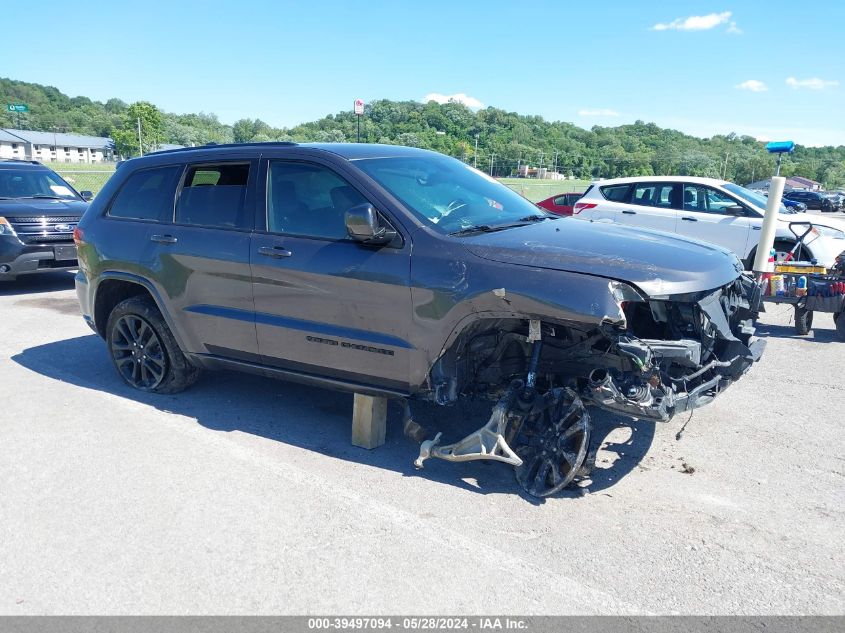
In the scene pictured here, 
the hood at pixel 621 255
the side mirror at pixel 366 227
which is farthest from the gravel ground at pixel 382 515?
the side mirror at pixel 366 227

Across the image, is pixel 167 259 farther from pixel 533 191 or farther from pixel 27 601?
pixel 533 191

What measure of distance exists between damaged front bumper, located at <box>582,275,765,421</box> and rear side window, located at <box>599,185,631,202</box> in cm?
757

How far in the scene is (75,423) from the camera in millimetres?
4906

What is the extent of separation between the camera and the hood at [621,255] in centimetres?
349

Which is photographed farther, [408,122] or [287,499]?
[408,122]

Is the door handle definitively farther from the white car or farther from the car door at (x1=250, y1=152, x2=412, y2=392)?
the white car

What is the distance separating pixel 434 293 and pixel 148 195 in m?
2.81

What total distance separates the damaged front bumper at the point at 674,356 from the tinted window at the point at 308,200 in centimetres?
184

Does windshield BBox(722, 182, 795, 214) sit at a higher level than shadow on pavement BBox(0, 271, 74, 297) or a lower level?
higher

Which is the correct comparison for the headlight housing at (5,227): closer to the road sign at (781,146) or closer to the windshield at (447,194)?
the windshield at (447,194)

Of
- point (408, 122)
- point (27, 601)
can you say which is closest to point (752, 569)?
point (27, 601)

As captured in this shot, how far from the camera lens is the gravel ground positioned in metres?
2.96

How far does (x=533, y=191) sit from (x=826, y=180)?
3729 cm

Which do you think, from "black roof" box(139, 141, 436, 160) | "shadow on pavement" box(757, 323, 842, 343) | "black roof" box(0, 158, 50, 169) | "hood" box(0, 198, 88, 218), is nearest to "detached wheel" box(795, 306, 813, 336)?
"shadow on pavement" box(757, 323, 842, 343)
